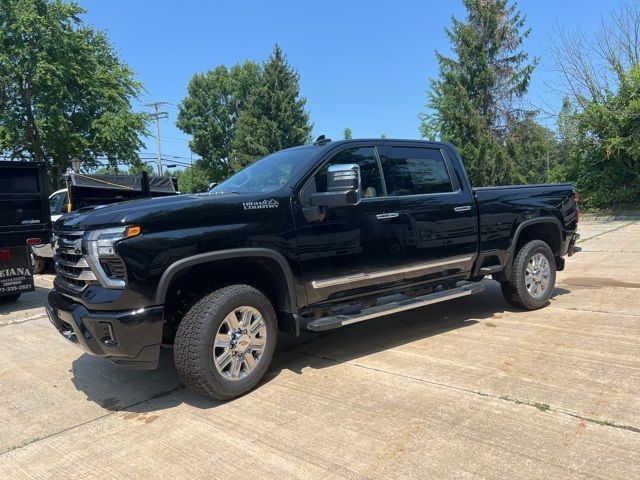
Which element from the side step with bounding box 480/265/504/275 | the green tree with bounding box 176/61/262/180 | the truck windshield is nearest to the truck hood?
the truck windshield

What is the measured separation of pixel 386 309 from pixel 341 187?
1.30m

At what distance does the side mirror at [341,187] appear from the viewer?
4.29 meters

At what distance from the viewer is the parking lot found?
3154mm

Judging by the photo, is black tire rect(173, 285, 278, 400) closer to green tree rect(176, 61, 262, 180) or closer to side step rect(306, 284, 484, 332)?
side step rect(306, 284, 484, 332)

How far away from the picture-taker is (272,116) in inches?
1571

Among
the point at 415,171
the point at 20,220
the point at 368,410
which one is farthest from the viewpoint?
the point at 20,220

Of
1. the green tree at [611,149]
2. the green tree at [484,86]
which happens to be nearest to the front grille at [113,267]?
the green tree at [611,149]

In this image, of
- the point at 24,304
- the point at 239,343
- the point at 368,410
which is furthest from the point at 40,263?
the point at 368,410

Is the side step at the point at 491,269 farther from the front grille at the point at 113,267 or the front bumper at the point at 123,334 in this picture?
the front grille at the point at 113,267

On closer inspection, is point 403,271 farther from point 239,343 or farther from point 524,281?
point 524,281

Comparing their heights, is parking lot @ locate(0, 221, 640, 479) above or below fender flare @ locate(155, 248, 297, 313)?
below

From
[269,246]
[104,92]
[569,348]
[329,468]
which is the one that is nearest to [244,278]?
[269,246]

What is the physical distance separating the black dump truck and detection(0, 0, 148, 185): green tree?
17.2 metres

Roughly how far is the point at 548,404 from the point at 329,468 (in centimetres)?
173
